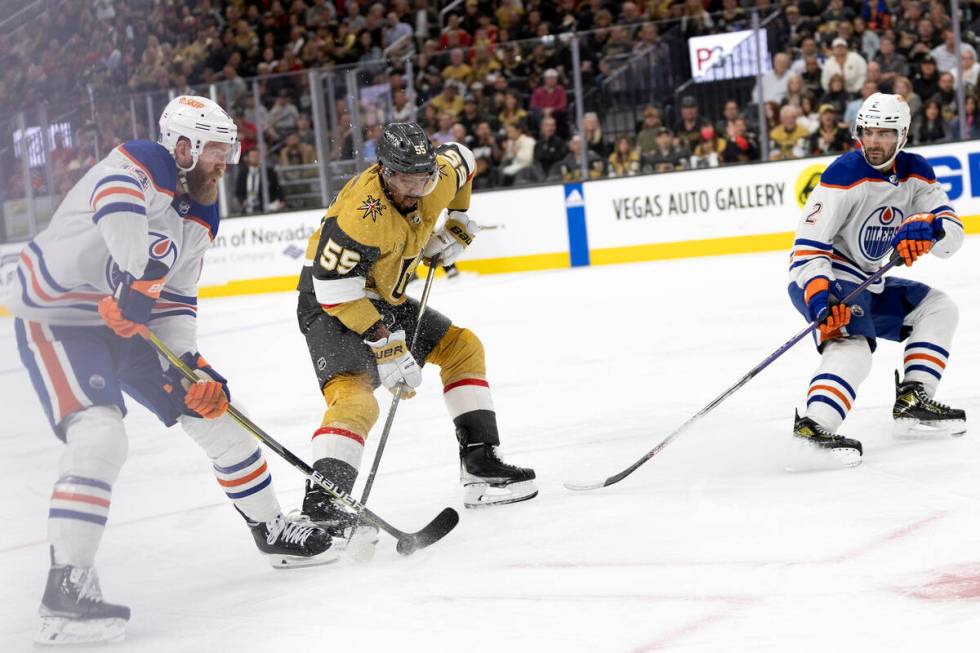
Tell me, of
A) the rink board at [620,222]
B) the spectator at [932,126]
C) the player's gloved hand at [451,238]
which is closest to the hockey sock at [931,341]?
the player's gloved hand at [451,238]

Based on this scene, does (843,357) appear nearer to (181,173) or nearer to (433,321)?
(433,321)

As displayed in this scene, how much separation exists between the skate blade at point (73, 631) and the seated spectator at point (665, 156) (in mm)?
7193

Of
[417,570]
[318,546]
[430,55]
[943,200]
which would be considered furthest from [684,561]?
[430,55]

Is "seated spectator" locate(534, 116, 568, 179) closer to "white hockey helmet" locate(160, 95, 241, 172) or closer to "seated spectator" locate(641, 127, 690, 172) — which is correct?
"seated spectator" locate(641, 127, 690, 172)

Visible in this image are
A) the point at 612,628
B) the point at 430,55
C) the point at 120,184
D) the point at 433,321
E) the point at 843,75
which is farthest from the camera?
the point at 430,55

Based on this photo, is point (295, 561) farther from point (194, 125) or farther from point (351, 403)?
point (194, 125)

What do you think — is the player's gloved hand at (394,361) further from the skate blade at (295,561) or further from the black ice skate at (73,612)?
the black ice skate at (73,612)

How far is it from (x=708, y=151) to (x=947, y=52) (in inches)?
69.4

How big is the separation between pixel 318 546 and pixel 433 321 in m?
0.75

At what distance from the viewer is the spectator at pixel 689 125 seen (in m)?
8.98

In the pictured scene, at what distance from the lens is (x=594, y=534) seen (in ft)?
9.32

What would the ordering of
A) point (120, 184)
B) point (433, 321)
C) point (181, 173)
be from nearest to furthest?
1. point (120, 184)
2. point (181, 173)
3. point (433, 321)

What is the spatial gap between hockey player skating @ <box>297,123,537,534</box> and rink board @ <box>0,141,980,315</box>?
5499mm

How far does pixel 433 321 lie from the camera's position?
3.27 m
